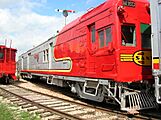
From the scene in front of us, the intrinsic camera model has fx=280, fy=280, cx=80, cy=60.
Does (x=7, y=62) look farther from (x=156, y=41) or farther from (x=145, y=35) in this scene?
(x=156, y=41)

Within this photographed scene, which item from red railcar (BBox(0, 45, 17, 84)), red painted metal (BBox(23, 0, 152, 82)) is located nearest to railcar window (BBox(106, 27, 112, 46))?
red painted metal (BBox(23, 0, 152, 82))

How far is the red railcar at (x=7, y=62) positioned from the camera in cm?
2153

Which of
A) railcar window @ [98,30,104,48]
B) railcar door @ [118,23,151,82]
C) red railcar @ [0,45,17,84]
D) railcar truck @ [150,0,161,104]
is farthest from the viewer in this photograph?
red railcar @ [0,45,17,84]

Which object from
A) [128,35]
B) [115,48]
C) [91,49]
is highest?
[128,35]

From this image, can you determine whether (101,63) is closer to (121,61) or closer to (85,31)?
(121,61)

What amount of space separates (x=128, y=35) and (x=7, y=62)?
15017mm

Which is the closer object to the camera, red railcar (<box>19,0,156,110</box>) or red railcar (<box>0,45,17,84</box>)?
red railcar (<box>19,0,156,110</box>)

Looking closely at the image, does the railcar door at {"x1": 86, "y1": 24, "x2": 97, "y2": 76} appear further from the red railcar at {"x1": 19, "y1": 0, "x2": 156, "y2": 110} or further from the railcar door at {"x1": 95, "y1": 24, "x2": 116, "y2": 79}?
the railcar door at {"x1": 95, "y1": 24, "x2": 116, "y2": 79}

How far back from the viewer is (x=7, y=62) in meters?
21.9

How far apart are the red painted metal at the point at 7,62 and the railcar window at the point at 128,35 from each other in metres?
14.7

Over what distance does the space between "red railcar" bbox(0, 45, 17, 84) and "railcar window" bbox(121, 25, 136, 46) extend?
14.7 meters

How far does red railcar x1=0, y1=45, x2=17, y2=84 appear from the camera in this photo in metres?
21.5

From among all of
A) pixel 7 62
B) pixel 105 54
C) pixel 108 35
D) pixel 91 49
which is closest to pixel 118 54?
pixel 105 54

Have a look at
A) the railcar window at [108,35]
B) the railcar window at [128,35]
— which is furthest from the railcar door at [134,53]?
the railcar window at [108,35]
